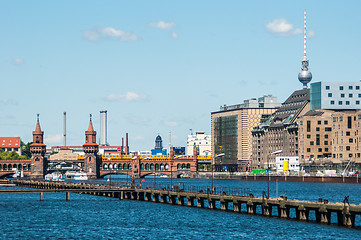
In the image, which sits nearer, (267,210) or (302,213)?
(302,213)

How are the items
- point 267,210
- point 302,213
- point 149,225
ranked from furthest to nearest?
point 267,210 → point 149,225 → point 302,213

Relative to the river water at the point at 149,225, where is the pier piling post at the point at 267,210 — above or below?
above

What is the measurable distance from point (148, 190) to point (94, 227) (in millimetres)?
45491

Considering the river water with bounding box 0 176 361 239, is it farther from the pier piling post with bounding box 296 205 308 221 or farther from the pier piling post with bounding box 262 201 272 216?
the pier piling post with bounding box 296 205 308 221

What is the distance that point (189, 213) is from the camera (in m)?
122

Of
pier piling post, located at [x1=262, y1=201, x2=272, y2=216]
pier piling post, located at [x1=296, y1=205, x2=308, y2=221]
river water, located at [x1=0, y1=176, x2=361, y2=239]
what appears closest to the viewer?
river water, located at [x1=0, y1=176, x2=361, y2=239]

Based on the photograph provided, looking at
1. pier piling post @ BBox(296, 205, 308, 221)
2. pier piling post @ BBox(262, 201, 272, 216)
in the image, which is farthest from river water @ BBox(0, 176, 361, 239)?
pier piling post @ BBox(296, 205, 308, 221)

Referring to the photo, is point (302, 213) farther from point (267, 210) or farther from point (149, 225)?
point (149, 225)

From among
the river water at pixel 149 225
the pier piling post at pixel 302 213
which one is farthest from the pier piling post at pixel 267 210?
the pier piling post at pixel 302 213

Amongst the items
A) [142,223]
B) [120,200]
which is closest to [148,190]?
[120,200]

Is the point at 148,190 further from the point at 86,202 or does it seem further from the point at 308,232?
the point at 308,232

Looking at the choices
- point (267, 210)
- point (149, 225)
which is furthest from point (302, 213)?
point (149, 225)

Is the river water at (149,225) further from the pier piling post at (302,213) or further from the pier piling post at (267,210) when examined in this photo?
the pier piling post at (302,213)

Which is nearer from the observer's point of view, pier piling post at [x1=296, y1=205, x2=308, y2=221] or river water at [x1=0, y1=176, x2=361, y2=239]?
river water at [x1=0, y1=176, x2=361, y2=239]
